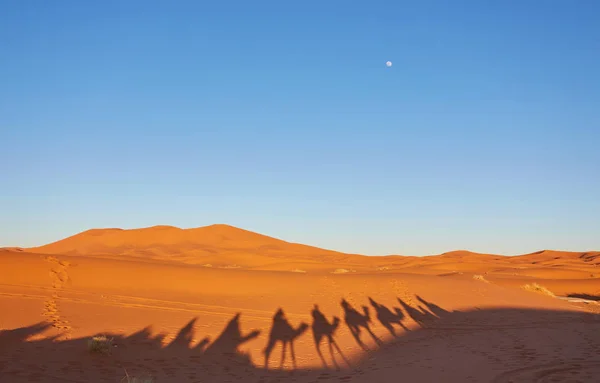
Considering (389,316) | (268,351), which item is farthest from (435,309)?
(268,351)

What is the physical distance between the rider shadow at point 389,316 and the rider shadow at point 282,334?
2.57m

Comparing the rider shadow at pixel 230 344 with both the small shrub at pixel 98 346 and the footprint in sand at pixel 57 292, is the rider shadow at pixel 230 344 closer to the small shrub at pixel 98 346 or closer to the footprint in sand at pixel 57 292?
the small shrub at pixel 98 346

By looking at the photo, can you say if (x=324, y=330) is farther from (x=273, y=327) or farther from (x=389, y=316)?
(x=389, y=316)

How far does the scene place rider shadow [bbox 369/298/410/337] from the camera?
15.2 meters

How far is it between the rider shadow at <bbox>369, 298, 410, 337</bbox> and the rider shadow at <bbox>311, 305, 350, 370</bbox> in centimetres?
152

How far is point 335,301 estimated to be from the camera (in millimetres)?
19188

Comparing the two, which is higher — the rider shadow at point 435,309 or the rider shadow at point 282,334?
the rider shadow at point 435,309

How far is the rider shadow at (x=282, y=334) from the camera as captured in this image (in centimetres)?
1199

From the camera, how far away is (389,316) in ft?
55.3

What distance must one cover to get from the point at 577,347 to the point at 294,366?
6323mm

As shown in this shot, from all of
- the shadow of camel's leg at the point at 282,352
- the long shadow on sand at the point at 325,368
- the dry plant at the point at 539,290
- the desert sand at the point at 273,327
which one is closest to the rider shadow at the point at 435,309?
the desert sand at the point at 273,327

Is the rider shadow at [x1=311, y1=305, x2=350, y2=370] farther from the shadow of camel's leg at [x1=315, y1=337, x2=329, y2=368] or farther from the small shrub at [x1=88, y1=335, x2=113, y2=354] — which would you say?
the small shrub at [x1=88, y1=335, x2=113, y2=354]

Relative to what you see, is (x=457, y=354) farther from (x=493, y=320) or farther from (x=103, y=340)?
(x=103, y=340)

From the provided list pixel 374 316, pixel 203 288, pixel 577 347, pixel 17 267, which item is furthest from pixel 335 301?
pixel 17 267
